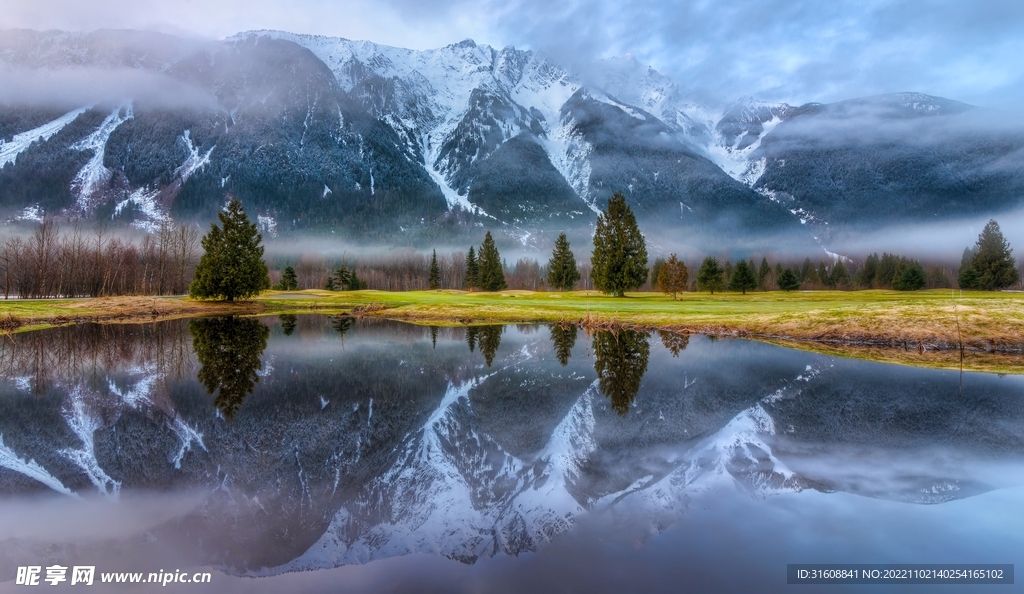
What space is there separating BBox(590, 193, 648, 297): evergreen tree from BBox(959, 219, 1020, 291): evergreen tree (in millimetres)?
58981

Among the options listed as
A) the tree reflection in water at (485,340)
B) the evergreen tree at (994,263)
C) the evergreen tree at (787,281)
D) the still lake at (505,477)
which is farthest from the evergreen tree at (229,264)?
the evergreen tree at (994,263)

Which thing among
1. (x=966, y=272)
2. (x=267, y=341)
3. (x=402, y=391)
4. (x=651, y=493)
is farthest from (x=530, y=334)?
(x=966, y=272)

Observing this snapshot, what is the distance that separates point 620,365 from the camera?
1922 centimetres

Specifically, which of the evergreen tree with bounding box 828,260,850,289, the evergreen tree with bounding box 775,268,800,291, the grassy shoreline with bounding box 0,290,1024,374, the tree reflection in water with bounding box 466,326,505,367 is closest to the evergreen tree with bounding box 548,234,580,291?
the grassy shoreline with bounding box 0,290,1024,374

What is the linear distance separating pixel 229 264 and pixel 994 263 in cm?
11023

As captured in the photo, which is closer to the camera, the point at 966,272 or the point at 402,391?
the point at 402,391

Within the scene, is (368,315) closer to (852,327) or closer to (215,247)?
(215,247)

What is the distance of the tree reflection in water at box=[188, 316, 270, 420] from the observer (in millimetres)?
13347

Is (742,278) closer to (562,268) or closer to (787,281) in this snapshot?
(787,281)

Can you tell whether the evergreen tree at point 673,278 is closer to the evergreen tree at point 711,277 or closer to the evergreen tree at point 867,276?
the evergreen tree at point 711,277

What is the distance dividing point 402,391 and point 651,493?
369 inches

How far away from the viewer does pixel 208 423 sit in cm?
1076

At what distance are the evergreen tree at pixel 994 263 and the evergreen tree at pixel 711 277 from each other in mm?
39333

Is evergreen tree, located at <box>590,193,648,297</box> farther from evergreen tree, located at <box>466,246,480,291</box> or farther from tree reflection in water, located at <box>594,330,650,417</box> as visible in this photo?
evergreen tree, located at <box>466,246,480,291</box>
